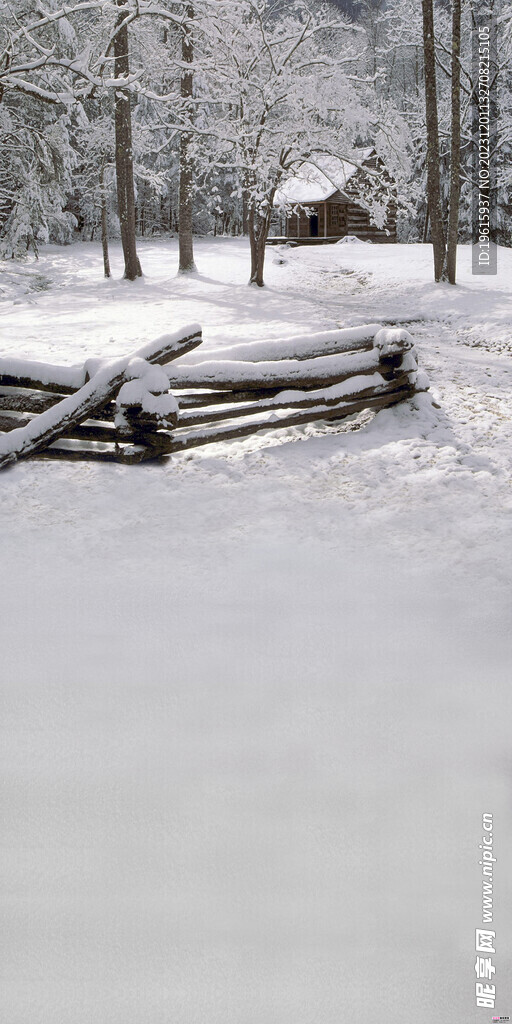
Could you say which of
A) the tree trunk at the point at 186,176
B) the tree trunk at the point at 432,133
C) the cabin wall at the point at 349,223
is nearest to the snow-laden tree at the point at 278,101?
the tree trunk at the point at 186,176

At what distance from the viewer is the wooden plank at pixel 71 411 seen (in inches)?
217

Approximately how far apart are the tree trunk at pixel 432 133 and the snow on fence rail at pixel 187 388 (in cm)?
1258

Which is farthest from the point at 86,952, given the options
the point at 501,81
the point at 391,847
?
the point at 501,81

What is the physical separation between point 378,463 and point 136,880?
13.6 ft

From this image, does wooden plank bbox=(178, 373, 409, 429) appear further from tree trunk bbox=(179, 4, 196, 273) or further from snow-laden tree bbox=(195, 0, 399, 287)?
tree trunk bbox=(179, 4, 196, 273)

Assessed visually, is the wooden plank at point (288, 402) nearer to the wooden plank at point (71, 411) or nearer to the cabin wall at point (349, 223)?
the wooden plank at point (71, 411)

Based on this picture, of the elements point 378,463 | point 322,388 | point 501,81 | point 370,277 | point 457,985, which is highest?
point 501,81

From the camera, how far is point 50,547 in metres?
4.66

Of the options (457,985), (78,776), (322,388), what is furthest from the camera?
(322,388)

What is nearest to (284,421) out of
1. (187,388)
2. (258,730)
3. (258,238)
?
(187,388)

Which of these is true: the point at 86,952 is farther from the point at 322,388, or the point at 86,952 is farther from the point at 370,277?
the point at 370,277

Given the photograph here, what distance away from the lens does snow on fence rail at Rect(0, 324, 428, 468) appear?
5.59m

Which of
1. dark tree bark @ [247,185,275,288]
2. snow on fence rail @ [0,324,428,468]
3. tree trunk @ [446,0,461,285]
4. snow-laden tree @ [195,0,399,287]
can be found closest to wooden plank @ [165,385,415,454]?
snow on fence rail @ [0,324,428,468]

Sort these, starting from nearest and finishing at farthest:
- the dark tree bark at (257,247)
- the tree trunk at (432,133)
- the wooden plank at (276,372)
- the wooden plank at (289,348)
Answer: the wooden plank at (276,372) → the wooden plank at (289,348) → the tree trunk at (432,133) → the dark tree bark at (257,247)
